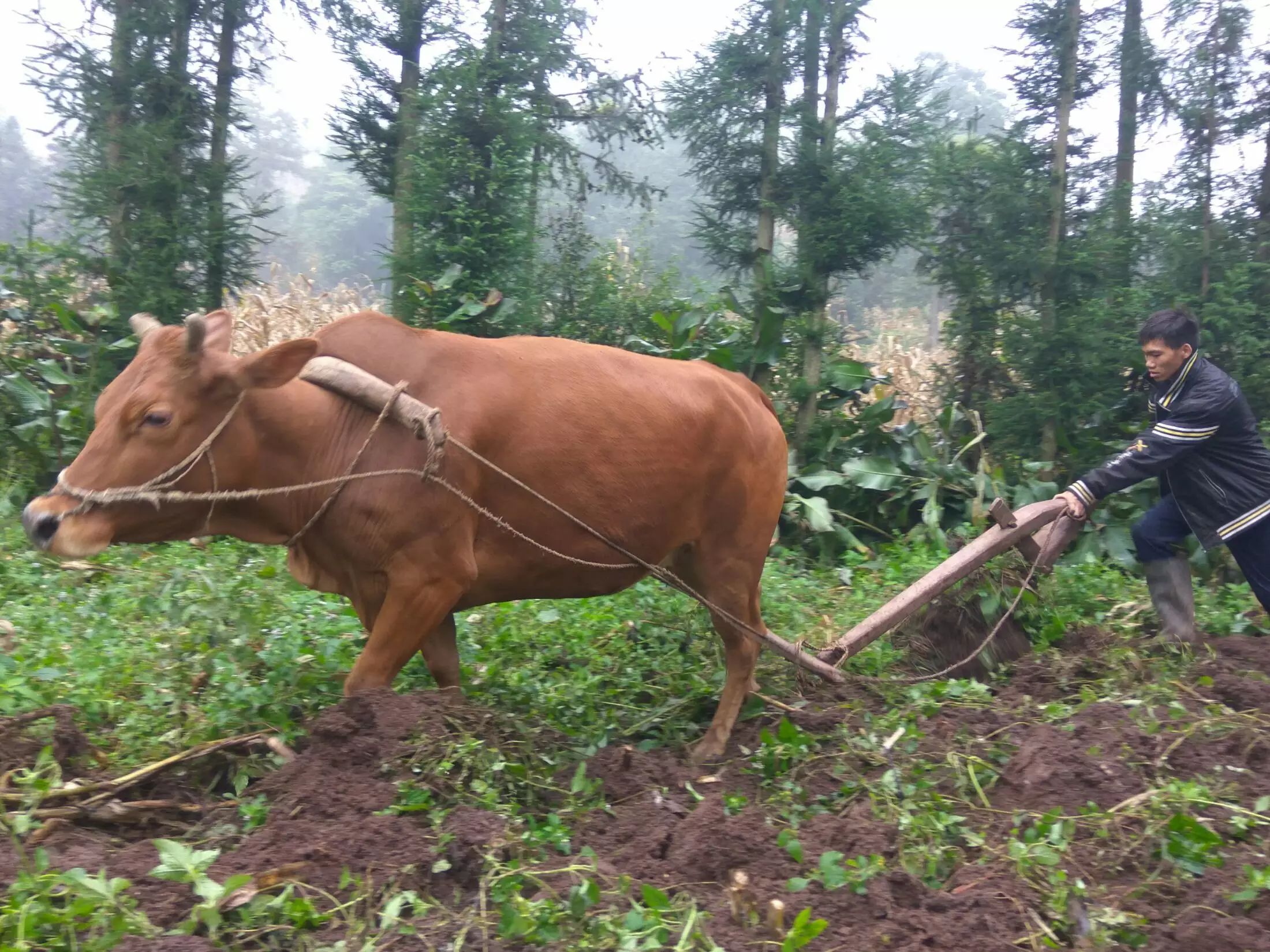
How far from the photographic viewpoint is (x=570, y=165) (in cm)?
1356

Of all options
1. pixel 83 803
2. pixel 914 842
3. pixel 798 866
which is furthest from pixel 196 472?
pixel 914 842

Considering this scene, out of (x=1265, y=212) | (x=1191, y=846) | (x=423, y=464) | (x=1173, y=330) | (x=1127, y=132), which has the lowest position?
(x=1191, y=846)

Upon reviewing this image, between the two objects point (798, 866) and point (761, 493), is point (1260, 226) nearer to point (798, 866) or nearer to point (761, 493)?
point (761, 493)

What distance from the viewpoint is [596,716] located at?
517cm

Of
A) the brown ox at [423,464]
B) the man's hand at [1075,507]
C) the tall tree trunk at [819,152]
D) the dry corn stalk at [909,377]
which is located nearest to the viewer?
the brown ox at [423,464]

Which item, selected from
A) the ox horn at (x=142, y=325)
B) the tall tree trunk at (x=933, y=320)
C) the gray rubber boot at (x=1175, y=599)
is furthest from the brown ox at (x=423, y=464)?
the tall tree trunk at (x=933, y=320)

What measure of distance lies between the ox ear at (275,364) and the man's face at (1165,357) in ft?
13.3

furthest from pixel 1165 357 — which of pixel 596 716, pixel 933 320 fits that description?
pixel 933 320

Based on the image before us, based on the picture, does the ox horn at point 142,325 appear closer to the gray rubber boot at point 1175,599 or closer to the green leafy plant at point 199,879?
the green leafy plant at point 199,879

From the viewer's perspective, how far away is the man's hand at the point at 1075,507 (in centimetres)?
535

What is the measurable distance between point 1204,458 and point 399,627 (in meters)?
4.18

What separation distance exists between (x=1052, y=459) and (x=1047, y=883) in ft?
21.1

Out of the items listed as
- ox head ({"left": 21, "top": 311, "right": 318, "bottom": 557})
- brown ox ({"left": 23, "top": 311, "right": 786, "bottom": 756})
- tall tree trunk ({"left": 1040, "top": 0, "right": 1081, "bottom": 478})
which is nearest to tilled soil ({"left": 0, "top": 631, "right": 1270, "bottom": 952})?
brown ox ({"left": 23, "top": 311, "right": 786, "bottom": 756})

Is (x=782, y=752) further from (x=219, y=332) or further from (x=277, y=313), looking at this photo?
(x=277, y=313)
